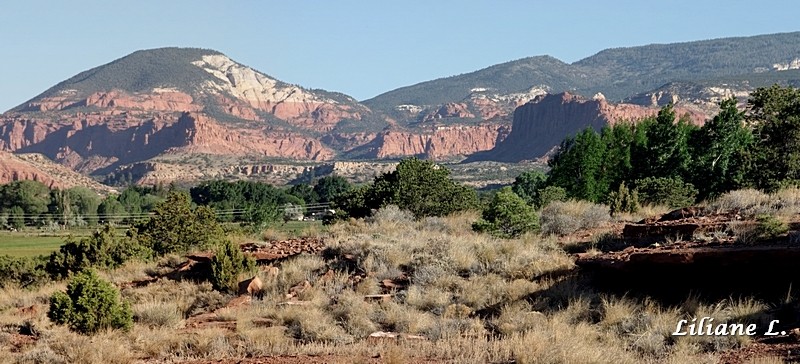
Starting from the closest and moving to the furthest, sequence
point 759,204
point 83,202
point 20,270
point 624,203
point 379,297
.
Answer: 1. point 379,297
2. point 759,204
3. point 624,203
4. point 20,270
5. point 83,202

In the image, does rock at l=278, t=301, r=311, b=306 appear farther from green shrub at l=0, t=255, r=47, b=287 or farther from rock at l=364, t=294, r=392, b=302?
green shrub at l=0, t=255, r=47, b=287

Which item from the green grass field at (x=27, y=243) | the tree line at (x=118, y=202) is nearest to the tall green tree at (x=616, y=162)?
the tree line at (x=118, y=202)

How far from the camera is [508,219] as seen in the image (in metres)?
18.8

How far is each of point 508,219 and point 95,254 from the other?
14.0 meters

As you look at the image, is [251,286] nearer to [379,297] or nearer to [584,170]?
[379,297]

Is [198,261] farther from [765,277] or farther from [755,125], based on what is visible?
[755,125]

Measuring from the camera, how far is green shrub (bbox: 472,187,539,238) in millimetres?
18500

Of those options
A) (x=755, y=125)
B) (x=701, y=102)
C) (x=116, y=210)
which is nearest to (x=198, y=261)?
(x=755, y=125)

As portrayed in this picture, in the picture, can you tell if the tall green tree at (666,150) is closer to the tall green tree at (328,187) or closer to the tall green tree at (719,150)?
the tall green tree at (719,150)

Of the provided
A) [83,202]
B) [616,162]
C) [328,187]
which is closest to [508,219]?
[616,162]

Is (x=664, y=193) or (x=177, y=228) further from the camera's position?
(x=664, y=193)

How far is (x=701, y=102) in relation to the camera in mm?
195875

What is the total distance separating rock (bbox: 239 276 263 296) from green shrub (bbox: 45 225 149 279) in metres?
9.67

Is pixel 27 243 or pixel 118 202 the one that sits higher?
pixel 118 202
